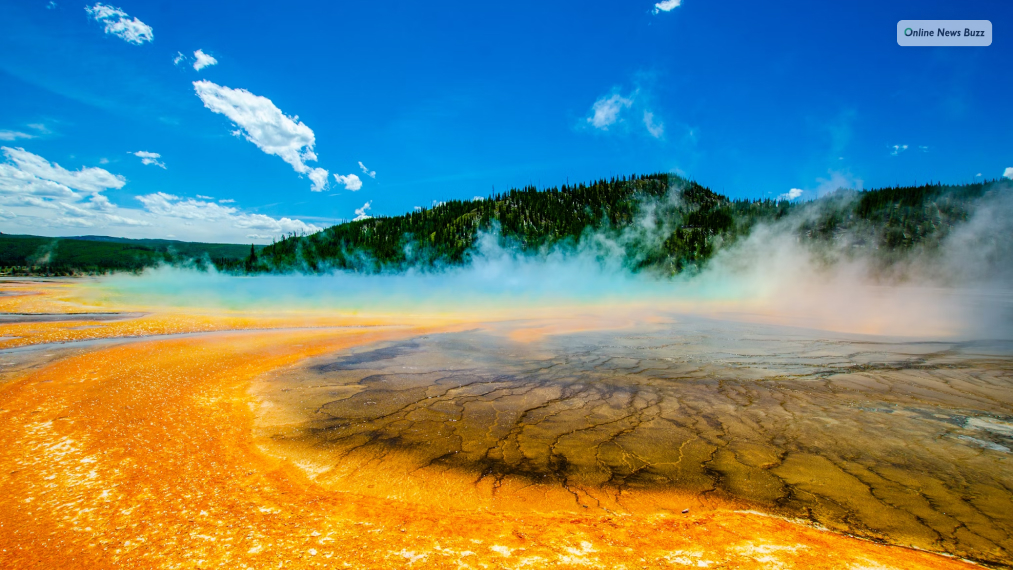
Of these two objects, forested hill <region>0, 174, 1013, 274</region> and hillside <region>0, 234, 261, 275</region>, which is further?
hillside <region>0, 234, 261, 275</region>

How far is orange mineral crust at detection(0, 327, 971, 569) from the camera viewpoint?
11.0 ft

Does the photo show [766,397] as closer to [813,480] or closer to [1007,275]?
[813,480]

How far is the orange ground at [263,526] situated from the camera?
3344mm

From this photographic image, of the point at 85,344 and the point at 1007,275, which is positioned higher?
the point at 1007,275

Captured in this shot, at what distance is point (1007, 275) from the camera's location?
200 feet

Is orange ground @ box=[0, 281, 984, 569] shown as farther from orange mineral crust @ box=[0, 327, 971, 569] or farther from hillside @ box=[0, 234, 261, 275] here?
hillside @ box=[0, 234, 261, 275]

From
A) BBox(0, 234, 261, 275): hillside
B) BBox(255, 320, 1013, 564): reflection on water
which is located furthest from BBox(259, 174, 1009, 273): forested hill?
BBox(255, 320, 1013, 564): reflection on water

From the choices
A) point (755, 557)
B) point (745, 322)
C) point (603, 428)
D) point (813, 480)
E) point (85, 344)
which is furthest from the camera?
point (745, 322)

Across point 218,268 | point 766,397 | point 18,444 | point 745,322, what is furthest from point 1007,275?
point 218,268

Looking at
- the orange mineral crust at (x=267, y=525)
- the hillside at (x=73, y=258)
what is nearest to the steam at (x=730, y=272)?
the orange mineral crust at (x=267, y=525)

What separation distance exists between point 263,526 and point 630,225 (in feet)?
327

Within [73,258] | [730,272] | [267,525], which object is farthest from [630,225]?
[73,258]

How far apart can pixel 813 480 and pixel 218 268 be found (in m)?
129

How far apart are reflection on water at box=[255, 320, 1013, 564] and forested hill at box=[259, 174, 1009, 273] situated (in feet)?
232
